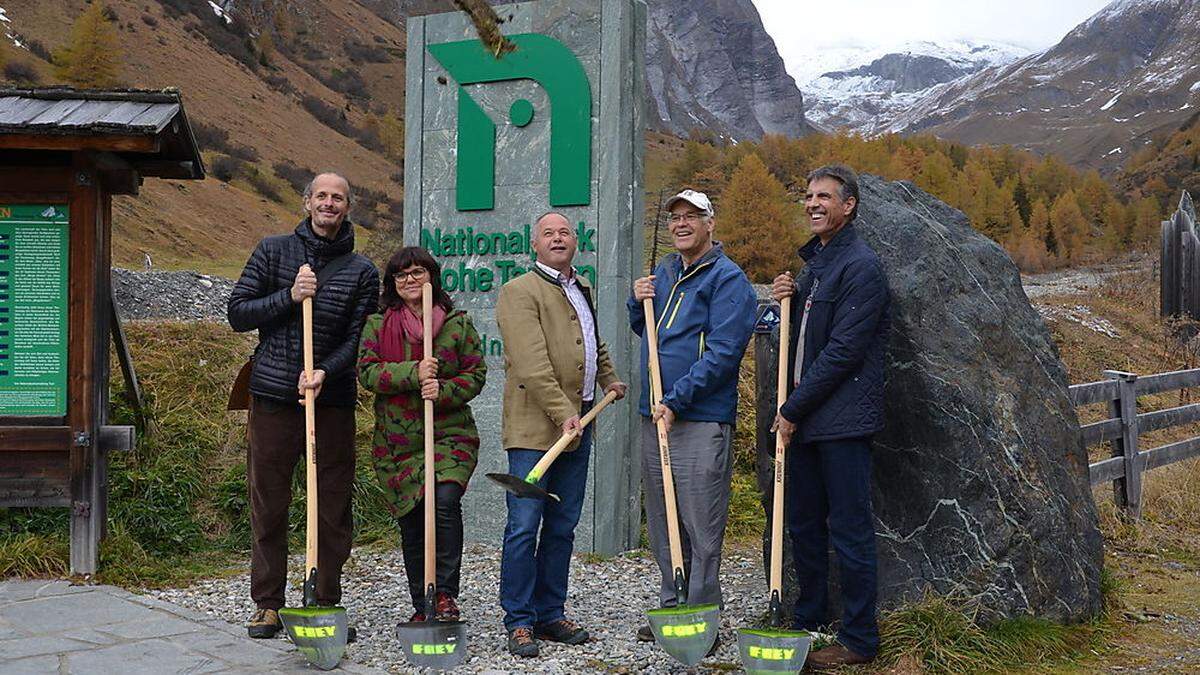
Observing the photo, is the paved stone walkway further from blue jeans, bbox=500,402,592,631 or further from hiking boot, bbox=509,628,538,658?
blue jeans, bbox=500,402,592,631

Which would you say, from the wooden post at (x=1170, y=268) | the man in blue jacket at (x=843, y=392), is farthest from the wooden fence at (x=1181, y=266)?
the man in blue jacket at (x=843, y=392)

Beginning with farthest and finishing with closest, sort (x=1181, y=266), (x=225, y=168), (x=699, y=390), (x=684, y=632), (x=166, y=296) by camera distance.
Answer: (x=225, y=168) → (x=1181, y=266) → (x=166, y=296) → (x=699, y=390) → (x=684, y=632)

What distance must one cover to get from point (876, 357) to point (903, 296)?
0.72 m

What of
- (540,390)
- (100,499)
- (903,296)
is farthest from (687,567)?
(100,499)

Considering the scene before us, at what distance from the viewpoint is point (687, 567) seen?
17.5 ft

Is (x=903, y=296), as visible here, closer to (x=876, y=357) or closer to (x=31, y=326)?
(x=876, y=357)

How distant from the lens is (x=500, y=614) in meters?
5.92

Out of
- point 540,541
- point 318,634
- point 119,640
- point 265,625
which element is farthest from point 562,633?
point 119,640

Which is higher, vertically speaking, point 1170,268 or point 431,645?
point 1170,268

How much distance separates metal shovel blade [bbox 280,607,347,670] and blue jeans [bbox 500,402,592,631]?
80 cm

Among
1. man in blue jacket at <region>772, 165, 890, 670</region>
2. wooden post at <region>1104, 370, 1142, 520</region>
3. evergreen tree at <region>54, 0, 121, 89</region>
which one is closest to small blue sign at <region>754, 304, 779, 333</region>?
man in blue jacket at <region>772, 165, 890, 670</region>

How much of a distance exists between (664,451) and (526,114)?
3.38 meters

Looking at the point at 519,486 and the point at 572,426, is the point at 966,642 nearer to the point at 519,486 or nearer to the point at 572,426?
the point at 572,426

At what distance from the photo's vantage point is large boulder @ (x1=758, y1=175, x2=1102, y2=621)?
17.1 ft
